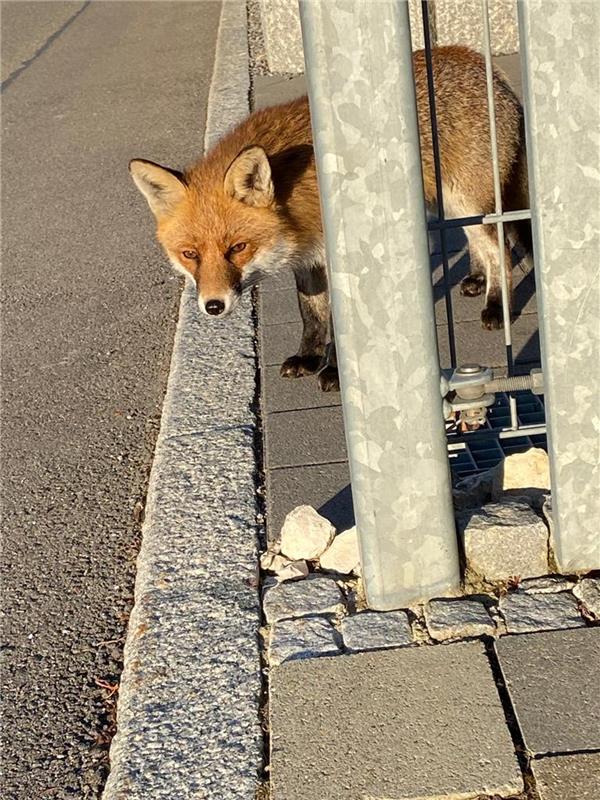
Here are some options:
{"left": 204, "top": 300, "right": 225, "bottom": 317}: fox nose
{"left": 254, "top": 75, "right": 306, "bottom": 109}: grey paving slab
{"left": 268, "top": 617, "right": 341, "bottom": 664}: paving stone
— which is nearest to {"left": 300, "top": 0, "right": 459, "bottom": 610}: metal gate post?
{"left": 268, "top": 617, "right": 341, "bottom": 664}: paving stone

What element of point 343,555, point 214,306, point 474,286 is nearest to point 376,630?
point 343,555

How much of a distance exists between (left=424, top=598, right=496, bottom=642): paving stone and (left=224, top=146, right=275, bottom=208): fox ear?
83.7 inches

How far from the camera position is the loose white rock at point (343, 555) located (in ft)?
10.4

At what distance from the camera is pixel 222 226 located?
4.57m

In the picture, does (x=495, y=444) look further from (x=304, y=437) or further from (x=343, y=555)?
(x=343, y=555)

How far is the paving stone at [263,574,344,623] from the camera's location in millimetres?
2998

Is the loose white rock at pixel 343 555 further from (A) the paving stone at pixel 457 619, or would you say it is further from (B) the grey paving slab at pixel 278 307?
(B) the grey paving slab at pixel 278 307

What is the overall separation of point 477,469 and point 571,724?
142cm

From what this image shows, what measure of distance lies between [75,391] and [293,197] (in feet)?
4.38

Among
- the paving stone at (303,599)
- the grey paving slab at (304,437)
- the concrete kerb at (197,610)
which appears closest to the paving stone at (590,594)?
the paving stone at (303,599)

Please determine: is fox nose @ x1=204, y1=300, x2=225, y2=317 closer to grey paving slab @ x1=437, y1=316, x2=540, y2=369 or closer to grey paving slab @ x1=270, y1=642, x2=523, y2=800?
grey paving slab @ x1=437, y1=316, x2=540, y2=369

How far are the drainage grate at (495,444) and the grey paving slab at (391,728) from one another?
41.7 inches

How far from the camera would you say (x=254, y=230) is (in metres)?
4.58

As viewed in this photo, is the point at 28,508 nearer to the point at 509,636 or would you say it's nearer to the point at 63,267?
the point at 509,636
